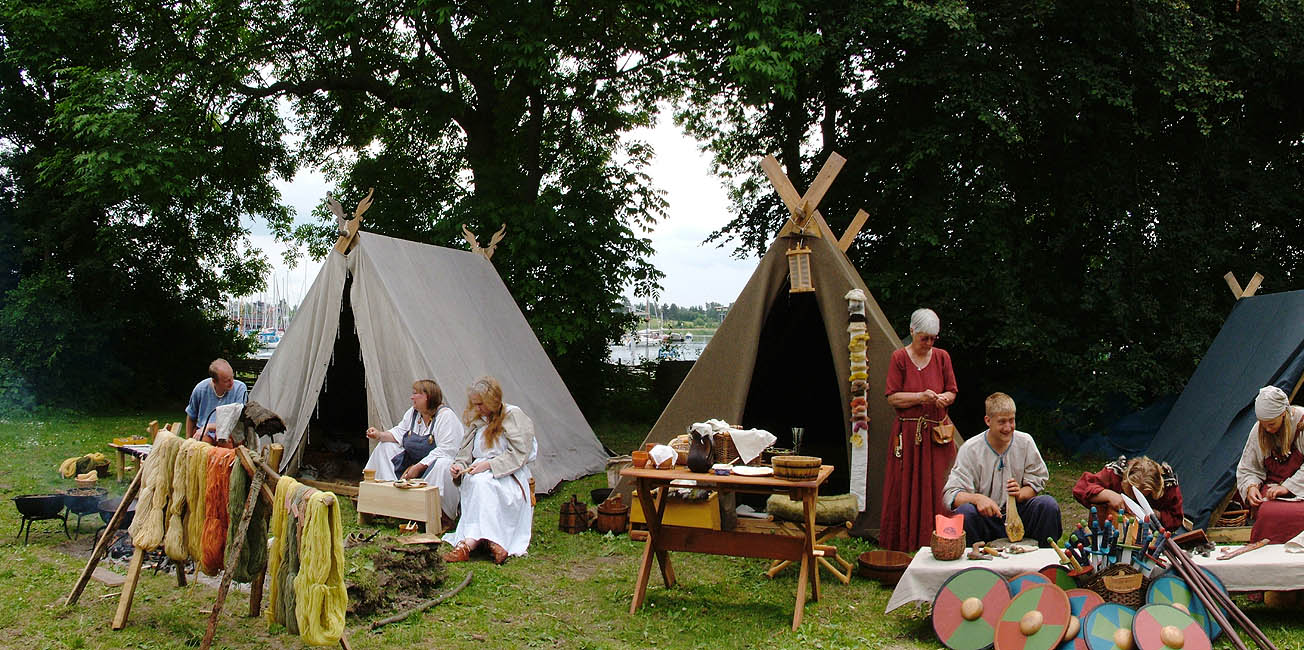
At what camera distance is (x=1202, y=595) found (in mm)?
3375

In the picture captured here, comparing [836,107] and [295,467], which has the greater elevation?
[836,107]

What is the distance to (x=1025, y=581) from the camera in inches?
136

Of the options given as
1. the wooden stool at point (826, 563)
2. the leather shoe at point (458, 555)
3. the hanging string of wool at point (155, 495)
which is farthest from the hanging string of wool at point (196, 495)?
the wooden stool at point (826, 563)

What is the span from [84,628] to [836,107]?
28.0 feet

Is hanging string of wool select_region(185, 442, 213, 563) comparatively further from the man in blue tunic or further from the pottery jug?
the man in blue tunic

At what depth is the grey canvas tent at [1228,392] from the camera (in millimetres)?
5512

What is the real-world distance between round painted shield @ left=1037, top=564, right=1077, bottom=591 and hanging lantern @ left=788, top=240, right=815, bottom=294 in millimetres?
2316

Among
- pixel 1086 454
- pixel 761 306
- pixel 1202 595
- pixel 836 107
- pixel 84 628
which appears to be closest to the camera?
pixel 1202 595

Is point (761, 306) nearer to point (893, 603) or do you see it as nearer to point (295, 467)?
point (893, 603)

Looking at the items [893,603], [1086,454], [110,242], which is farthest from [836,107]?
[110,242]

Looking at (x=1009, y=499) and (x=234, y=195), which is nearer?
(x=1009, y=499)

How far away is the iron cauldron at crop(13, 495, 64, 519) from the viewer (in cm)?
498

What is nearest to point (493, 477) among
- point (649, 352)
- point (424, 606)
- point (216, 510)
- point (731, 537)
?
point (424, 606)

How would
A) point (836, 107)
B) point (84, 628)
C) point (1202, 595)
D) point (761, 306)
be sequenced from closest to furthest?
point (1202, 595) → point (84, 628) → point (761, 306) → point (836, 107)
